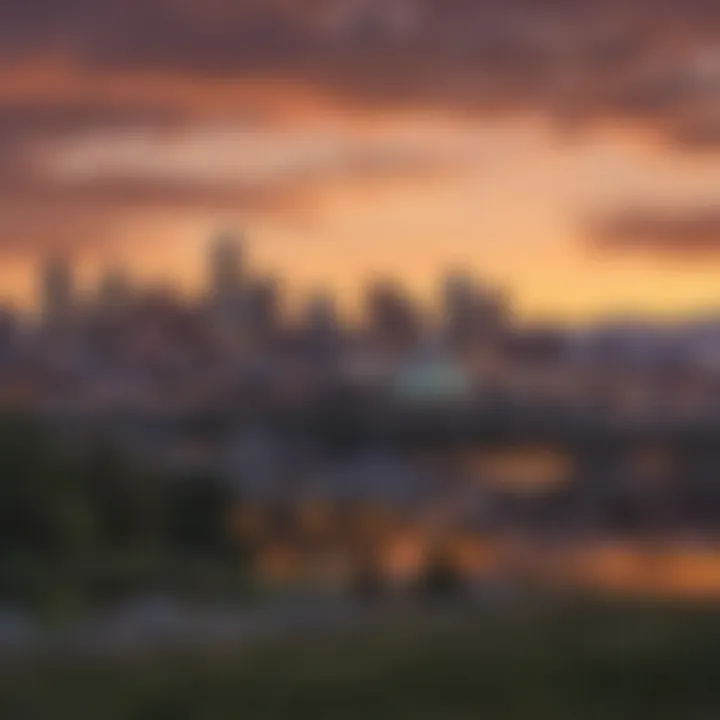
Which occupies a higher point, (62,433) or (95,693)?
(62,433)

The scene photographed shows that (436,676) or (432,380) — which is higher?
(432,380)

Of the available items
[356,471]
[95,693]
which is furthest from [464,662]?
[95,693]

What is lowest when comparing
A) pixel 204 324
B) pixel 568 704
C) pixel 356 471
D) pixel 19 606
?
pixel 568 704

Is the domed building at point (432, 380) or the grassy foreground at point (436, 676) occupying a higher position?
the domed building at point (432, 380)

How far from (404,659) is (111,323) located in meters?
1.42

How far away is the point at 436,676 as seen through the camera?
3715mm

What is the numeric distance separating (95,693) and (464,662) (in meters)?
1.18

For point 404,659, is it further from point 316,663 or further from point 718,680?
point 718,680

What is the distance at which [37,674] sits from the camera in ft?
12.3

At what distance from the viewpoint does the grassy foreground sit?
11.9 ft

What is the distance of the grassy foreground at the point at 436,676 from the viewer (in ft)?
11.9

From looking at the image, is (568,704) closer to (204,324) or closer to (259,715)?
(259,715)

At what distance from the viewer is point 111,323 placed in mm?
3686

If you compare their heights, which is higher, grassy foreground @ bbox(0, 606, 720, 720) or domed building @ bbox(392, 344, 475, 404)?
domed building @ bbox(392, 344, 475, 404)
